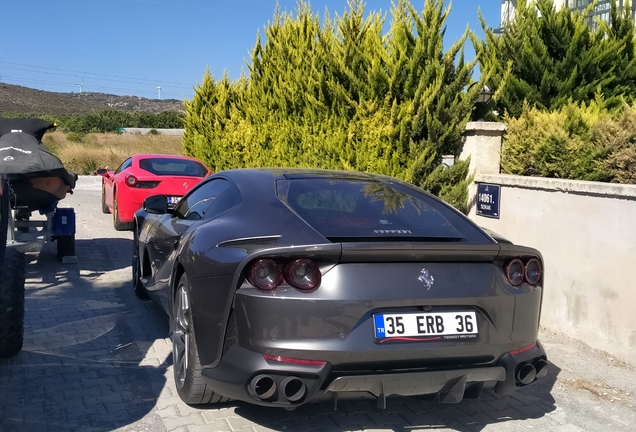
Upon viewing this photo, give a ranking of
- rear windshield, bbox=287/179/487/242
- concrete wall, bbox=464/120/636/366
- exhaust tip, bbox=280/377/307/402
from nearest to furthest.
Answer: exhaust tip, bbox=280/377/307/402 → rear windshield, bbox=287/179/487/242 → concrete wall, bbox=464/120/636/366

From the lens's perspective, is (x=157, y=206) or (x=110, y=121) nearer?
(x=157, y=206)

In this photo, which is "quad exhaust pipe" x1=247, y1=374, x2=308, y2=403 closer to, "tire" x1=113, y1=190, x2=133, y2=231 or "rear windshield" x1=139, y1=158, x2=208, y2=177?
"rear windshield" x1=139, y1=158, x2=208, y2=177

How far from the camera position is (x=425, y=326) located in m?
3.38

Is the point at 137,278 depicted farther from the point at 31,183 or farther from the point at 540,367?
the point at 540,367

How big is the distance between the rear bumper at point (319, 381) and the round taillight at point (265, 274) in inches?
13.6

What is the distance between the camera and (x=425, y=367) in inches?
134

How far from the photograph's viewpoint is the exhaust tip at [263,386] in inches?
128

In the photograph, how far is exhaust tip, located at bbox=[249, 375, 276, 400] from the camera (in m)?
3.24

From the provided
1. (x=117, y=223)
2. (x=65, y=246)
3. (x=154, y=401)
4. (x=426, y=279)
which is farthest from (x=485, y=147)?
(x=117, y=223)

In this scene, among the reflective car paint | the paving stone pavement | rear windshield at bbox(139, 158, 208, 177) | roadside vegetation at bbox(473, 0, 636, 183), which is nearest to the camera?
the paving stone pavement

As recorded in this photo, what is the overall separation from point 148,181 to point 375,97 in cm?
483

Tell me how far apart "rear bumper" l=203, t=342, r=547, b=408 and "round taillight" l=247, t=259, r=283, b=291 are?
0.34 m

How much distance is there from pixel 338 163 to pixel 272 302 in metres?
5.72

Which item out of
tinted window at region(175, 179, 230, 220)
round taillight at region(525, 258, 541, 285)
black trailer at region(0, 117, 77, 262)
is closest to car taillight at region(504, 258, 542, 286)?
round taillight at region(525, 258, 541, 285)
